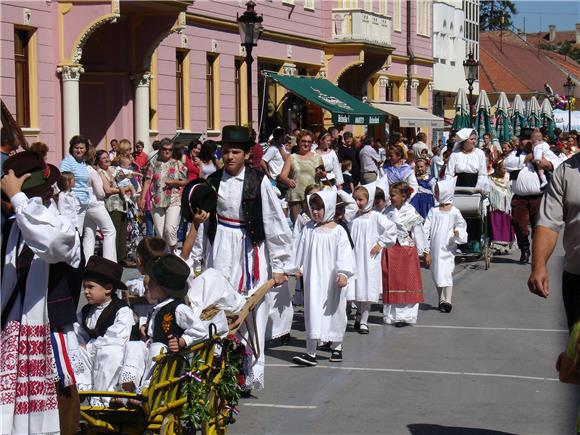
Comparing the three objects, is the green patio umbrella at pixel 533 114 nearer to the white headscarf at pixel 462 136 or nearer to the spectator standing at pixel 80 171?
Result: the white headscarf at pixel 462 136

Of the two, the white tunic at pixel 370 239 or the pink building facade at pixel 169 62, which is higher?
the pink building facade at pixel 169 62

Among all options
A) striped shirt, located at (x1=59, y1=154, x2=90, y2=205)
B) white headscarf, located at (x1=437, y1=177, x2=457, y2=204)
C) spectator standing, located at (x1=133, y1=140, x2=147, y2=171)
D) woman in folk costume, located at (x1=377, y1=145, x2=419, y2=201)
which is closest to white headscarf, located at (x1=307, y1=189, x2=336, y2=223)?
white headscarf, located at (x1=437, y1=177, x2=457, y2=204)

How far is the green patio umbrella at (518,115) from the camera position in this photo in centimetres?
4762

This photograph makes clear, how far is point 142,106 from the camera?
25.7m

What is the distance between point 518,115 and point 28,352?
141 ft

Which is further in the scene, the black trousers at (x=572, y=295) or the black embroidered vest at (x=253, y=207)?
the black embroidered vest at (x=253, y=207)

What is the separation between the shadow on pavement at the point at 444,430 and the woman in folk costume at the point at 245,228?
1.52 meters

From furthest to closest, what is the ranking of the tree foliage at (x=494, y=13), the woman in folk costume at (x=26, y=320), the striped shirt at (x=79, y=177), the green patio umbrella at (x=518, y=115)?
the tree foliage at (x=494, y=13) < the green patio umbrella at (x=518, y=115) < the striped shirt at (x=79, y=177) < the woman in folk costume at (x=26, y=320)

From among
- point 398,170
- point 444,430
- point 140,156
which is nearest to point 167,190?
point 398,170

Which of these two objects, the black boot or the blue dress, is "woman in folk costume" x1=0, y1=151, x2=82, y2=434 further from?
the blue dress

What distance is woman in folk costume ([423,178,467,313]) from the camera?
14.4 m

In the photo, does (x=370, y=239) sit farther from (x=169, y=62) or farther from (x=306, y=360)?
(x=169, y=62)

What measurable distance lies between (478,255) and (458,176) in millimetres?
1368

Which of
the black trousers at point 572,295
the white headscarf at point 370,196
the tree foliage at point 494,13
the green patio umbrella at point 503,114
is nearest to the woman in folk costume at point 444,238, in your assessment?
the white headscarf at point 370,196
